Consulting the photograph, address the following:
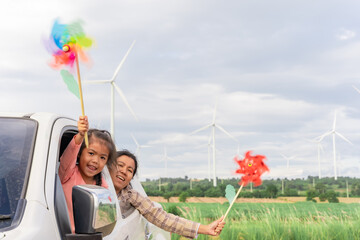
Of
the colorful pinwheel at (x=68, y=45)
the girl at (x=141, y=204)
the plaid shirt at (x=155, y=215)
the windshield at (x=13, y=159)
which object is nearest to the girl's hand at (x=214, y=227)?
the girl at (x=141, y=204)

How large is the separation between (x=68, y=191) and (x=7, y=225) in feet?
3.74

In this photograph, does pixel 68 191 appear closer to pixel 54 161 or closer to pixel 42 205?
pixel 54 161

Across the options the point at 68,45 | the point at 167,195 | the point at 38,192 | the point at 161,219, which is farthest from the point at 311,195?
the point at 38,192

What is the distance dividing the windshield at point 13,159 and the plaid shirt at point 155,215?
4.93 feet

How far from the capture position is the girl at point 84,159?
368 cm

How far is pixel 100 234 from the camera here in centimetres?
275

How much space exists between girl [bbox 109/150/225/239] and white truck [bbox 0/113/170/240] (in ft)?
3.67

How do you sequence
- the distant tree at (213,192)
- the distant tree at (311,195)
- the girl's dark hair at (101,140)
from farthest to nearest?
the distant tree at (311,195), the distant tree at (213,192), the girl's dark hair at (101,140)

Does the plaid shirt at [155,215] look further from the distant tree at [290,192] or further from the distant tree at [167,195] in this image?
the distant tree at [290,192]

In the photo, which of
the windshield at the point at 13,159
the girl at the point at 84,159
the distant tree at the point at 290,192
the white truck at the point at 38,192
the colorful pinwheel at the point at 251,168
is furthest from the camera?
the distant tree at the point at 290,192

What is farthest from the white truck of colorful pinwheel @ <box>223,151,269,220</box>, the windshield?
colorful pinwheel @ <box>223,151,269,220</box>

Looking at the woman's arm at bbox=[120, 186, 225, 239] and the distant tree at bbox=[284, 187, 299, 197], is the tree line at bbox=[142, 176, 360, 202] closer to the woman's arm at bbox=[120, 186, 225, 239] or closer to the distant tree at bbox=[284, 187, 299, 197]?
the distant tree at bbox=[284, 187, 299, 197]

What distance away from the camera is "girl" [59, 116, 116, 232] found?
12.1 feet

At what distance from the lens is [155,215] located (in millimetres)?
4695
